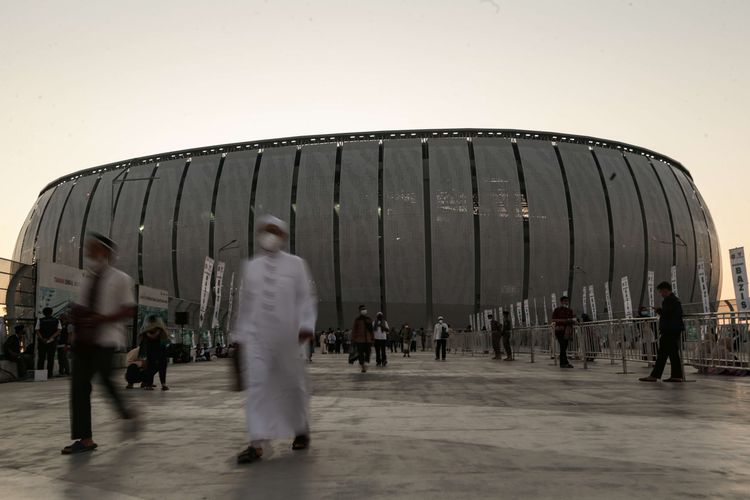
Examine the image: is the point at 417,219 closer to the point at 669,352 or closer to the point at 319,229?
the point at 319,229

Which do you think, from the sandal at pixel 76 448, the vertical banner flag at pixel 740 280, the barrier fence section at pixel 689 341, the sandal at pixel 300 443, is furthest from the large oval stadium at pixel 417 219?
the sandal at pixel 300 443

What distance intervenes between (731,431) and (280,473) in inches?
146

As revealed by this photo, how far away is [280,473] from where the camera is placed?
4.09m

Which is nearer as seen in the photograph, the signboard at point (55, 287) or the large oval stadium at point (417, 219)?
the signboard at point (55, 287)

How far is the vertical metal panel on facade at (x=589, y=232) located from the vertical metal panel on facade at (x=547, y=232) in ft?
2.59

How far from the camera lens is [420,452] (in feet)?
15.4

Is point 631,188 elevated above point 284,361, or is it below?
above

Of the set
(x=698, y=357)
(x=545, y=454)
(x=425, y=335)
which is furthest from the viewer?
(x=425, y=335)

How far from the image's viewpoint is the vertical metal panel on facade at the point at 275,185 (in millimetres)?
60281

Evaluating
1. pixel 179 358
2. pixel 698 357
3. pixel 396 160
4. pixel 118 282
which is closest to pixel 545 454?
pixel 118 282

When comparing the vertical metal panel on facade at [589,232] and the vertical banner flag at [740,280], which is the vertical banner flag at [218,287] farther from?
the vertical metal panel on facade at [589,232]

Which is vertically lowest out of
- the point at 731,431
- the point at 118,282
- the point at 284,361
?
the point at 731,431

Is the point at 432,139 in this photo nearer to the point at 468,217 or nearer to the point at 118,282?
the point at 468,217

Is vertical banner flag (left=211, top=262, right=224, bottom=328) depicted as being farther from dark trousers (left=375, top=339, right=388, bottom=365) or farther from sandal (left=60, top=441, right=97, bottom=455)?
sandal (left=60, top=441, right=97, bottom=455)
